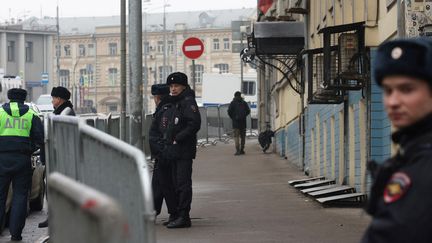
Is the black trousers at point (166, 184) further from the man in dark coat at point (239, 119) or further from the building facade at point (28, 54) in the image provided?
the building facade at point (28, 54)

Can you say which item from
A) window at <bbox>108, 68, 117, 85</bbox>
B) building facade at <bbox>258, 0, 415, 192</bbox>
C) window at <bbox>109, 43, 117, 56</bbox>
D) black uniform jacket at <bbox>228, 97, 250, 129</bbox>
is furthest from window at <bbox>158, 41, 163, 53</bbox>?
building facade at <bbox>258, 0, 415, 192</bbox>

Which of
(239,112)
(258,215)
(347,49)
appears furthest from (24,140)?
(239,112)

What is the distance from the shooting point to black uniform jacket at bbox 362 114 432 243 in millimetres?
3441

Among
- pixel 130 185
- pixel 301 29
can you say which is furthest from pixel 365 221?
pixel 301 29

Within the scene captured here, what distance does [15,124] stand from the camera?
12398mm

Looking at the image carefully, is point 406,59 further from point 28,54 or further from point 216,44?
point 216,44

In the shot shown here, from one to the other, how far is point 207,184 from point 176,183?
865 cm

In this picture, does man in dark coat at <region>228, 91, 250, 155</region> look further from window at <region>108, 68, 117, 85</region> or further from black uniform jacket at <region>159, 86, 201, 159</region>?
window at <region>108, 68, 117, 85</region>

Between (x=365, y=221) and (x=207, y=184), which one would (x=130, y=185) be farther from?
(x=207, y=184)

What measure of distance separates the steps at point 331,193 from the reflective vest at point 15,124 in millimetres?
4626

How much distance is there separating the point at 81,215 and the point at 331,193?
12.9m

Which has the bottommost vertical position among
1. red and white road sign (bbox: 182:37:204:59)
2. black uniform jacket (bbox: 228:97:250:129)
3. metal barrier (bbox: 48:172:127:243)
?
black uniform jacket (bbox: 228:97:250:129)

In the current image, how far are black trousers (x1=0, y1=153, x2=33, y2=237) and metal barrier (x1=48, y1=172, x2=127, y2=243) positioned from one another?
6.84 metres

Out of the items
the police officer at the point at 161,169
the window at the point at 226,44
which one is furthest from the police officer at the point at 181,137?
the window at the point at 226,44
